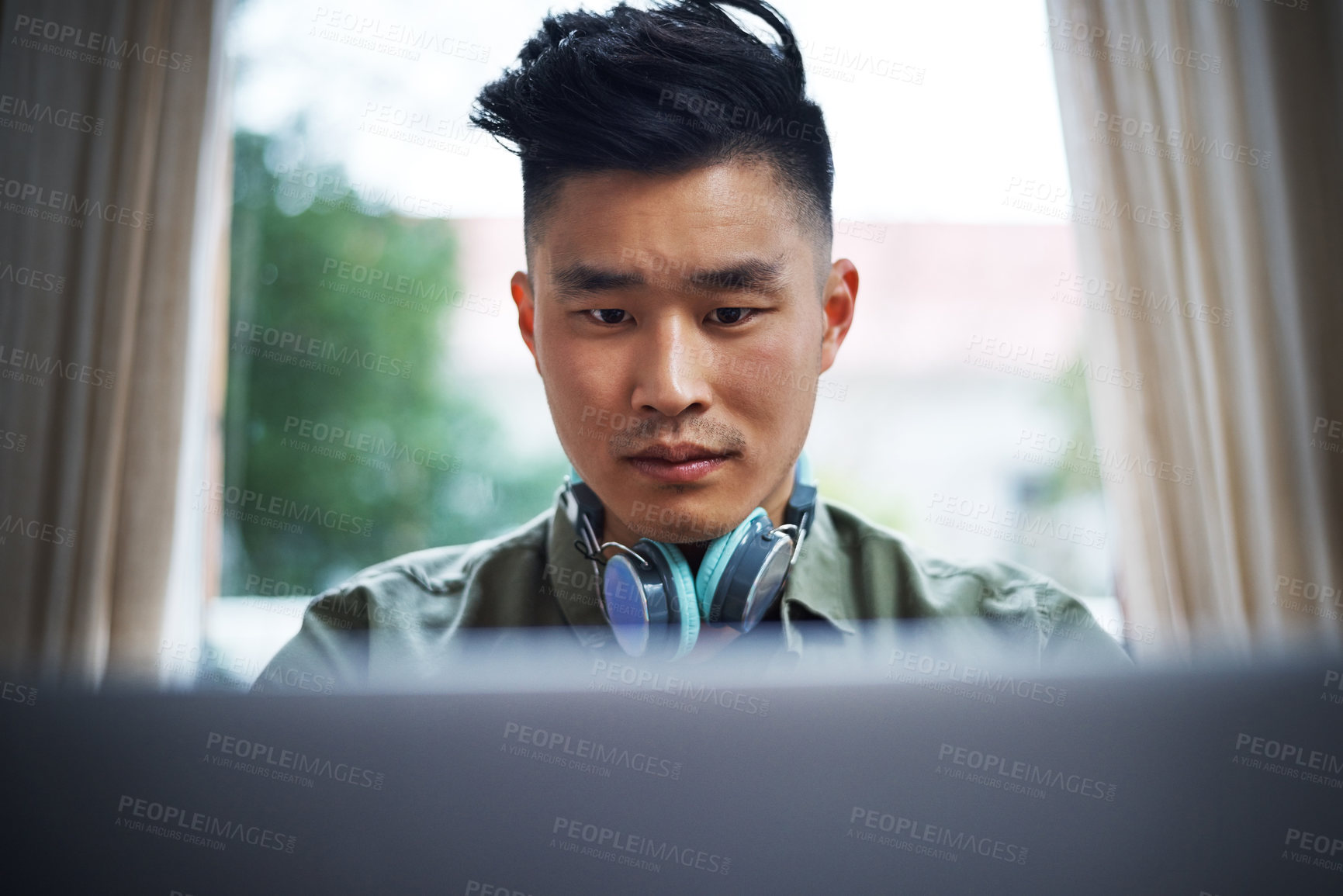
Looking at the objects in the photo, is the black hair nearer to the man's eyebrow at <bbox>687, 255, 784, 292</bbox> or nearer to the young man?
the young man

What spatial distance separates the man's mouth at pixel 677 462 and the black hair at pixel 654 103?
13.9 inches

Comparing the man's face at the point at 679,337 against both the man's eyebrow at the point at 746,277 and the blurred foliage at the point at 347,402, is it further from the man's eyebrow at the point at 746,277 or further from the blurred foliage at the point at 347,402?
the blurred foliage at the point at 347,402

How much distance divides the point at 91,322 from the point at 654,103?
1.44 m

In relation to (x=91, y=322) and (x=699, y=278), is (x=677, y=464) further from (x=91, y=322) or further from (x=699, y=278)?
(x=91, y=322)

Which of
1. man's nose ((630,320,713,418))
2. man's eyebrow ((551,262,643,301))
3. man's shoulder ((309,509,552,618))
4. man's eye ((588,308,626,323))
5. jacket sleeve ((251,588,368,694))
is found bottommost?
jacket sleeve ((251,588,368,694))

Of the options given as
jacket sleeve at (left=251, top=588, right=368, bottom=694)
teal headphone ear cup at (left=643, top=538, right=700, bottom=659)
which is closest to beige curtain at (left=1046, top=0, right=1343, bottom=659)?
teal headphone ear cup at (left=643, top=538, right=700, bottom=659)

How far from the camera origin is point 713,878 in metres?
0.64

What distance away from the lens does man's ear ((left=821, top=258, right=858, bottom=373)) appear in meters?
1.26

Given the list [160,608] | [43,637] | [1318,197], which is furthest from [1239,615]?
[43,637]

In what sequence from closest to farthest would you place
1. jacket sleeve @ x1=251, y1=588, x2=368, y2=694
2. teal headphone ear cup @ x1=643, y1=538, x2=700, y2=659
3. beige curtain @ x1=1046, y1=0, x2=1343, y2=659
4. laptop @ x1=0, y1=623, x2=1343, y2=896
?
laptop @ x1=0, y1=623, x2=1343, y2=896 < teal headphone ear cup @ x1=643, y1=538, x2=700, y2=659 < jacket sleeve @ x1=251, y1=588, x2=368, y2=694 < beige curtain @ x1=1046, y1=0, x2=1343, y2=659

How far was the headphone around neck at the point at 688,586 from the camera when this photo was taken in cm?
108

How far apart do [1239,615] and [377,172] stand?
2.09 m

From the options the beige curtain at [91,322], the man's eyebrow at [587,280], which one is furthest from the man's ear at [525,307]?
the beige curtain at [91,322]

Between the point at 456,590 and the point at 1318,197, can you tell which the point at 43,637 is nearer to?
the point at 456,590
